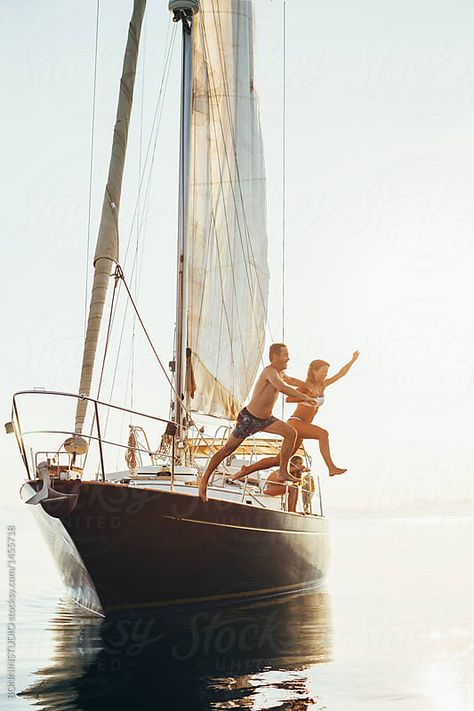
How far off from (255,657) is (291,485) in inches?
201

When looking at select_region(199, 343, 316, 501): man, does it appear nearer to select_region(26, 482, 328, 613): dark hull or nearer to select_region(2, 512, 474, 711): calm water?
select_region(26, 482, 328, 613): dark hull

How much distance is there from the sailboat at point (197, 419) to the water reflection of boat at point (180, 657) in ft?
1.40

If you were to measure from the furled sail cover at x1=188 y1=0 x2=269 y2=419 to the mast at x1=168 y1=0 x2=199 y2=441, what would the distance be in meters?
0.74

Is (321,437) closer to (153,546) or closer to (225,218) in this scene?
(153,546)

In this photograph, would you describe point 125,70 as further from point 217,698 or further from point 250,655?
point 217,698

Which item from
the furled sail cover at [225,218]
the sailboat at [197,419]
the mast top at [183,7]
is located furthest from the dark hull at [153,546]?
the mast top at [183,7]

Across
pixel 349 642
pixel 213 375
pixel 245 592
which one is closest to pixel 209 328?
pixel 213 375

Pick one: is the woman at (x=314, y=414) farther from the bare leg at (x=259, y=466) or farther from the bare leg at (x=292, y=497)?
the bare leg at (x=292, y=497)

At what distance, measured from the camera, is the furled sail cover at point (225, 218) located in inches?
681

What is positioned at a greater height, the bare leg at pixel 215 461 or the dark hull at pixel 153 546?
the bare leg at pixel 215 461

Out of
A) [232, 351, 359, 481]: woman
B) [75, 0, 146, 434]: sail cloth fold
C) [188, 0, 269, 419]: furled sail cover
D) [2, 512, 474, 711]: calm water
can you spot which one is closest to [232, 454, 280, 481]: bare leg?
[232, 351, 359, 481]: woman

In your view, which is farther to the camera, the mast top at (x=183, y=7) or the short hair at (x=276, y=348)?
the mast top at (x=183, y=7)

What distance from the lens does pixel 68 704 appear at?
682cm

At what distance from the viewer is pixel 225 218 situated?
18.6m
